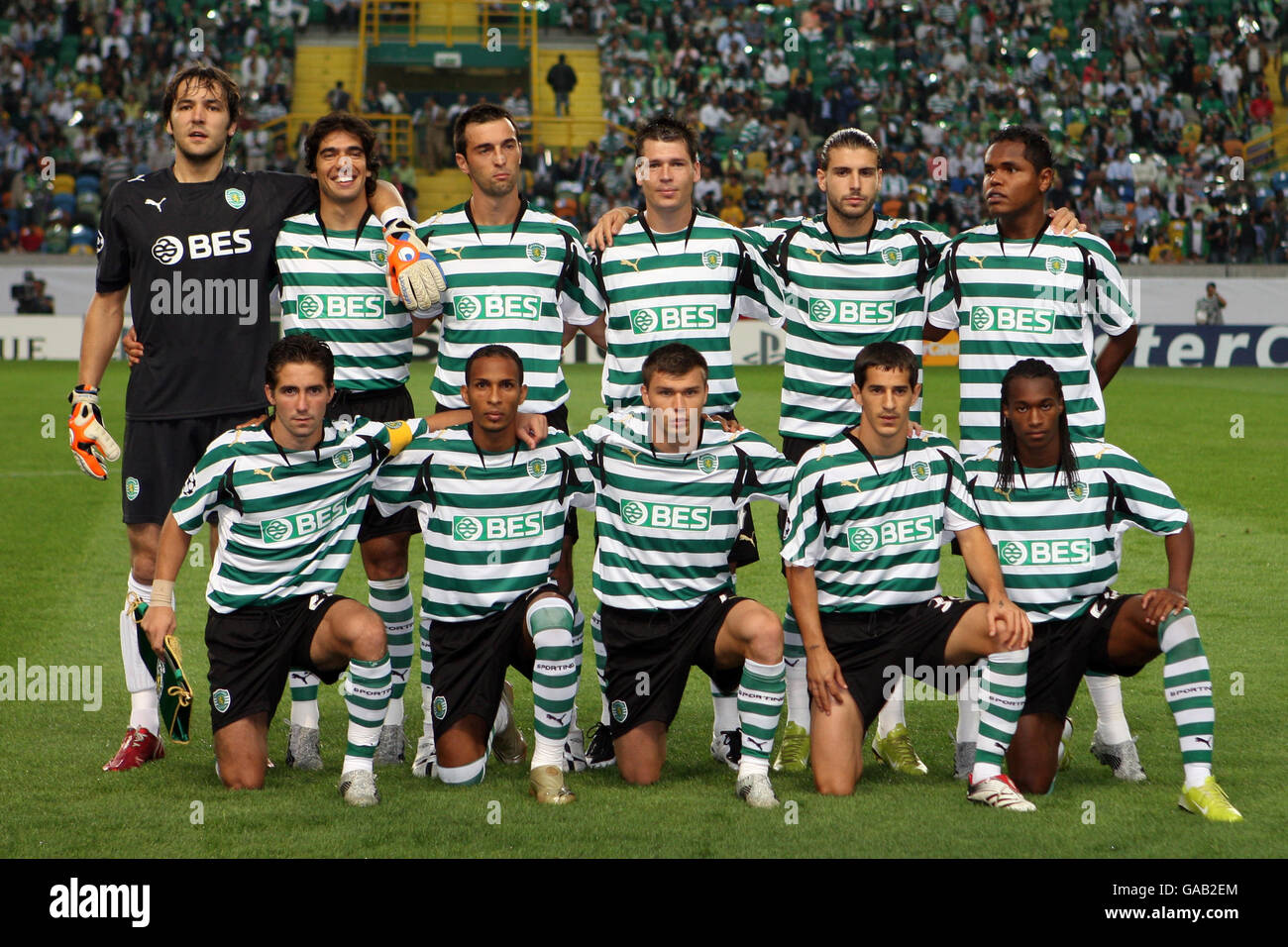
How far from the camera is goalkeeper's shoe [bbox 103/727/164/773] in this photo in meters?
5.22

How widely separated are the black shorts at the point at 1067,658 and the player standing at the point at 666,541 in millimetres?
949

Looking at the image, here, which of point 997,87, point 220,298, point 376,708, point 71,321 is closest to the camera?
point 376,708

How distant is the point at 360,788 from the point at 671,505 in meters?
1.40

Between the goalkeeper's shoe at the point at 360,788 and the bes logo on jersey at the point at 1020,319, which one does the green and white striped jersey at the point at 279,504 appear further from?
the bes logo on jersey at the point at 1020,319

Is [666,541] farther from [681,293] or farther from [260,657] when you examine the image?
[260,657]

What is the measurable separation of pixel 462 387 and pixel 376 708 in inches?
49.3

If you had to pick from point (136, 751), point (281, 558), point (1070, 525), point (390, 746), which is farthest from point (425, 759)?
point (1070, 525)

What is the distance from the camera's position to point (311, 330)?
17.8 feet

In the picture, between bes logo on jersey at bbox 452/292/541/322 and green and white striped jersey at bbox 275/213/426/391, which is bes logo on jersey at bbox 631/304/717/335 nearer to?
bes logo on jersey at bbox 452/292/541/322

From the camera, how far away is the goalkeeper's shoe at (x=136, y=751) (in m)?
5.22

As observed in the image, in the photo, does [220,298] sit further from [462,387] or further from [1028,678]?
[1028,678]

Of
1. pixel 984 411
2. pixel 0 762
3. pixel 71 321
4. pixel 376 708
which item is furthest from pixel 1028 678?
pixel 71 321

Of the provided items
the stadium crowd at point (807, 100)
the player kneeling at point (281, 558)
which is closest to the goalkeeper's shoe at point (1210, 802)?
the player kneeling at point (281, 558)

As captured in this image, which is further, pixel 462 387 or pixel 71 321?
pixel 71 321
